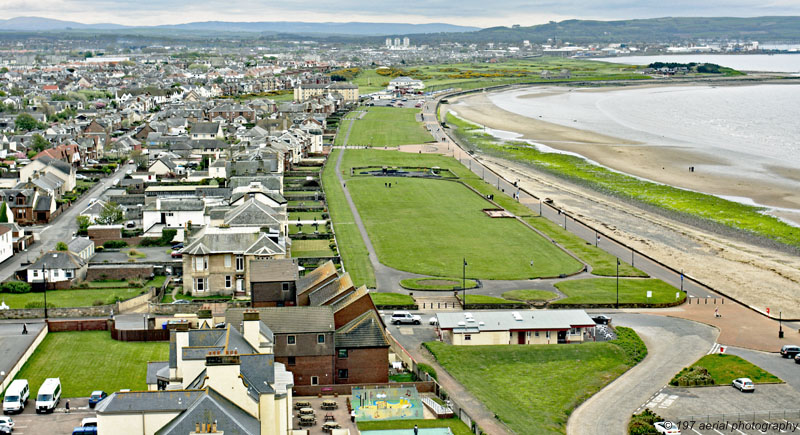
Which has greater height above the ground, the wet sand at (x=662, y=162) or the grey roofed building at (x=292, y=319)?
the grey roofed building at (x=292, y=319)

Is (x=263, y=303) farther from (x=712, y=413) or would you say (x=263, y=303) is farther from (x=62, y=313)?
(x=712, y=413)

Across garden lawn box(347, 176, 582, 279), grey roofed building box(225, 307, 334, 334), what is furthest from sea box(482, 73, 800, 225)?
grey roofed building box(225, 307, 334, 334)

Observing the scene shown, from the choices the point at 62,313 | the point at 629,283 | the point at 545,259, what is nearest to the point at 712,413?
the point at 629,283

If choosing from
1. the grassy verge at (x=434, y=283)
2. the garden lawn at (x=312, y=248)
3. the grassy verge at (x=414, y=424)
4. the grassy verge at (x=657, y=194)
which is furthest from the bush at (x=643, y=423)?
the grassy verge at (x=657, y=194)

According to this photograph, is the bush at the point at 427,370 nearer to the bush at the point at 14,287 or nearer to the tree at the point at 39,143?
the bush at the point at 14,287

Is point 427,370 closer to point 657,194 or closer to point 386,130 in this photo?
point 657,194

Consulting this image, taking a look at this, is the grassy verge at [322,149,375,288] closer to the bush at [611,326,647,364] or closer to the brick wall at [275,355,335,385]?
the bush at [611,326,647,364]
